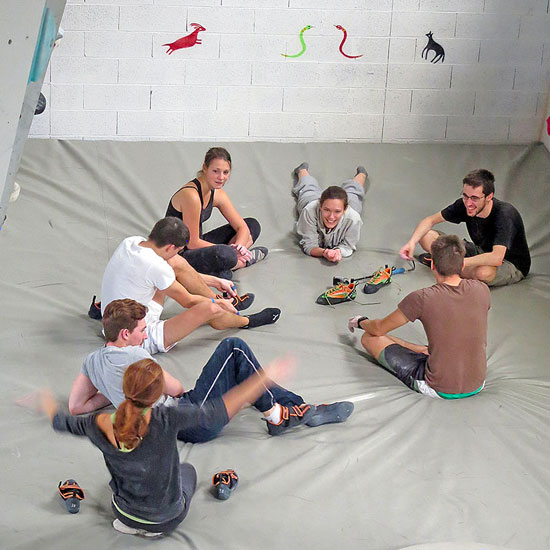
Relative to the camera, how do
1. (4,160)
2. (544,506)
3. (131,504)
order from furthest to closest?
(544,506) → (131,504) → (4,160)

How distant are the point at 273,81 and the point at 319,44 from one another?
401 millimetres

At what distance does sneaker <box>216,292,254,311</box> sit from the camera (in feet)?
13.9

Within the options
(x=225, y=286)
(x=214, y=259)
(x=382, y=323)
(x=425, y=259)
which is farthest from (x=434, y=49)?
(x=382, y=323)

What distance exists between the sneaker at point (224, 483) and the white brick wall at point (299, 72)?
3.44 m

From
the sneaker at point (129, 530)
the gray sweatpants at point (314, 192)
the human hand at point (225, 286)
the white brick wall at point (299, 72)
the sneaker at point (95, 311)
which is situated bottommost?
the sneaker at point (129, 530)

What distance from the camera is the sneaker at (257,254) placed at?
4.73m

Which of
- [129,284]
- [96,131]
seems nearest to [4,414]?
[129,284]

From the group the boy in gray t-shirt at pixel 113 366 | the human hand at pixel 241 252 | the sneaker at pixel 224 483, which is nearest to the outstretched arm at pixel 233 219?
the human hand at pixel 241 252

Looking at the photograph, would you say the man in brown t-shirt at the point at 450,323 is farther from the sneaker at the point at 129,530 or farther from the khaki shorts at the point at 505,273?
the sneaker at the point at 129,530

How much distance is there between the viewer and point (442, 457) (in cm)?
321

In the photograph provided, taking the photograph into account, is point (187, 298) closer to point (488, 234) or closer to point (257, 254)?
point (257, 254)

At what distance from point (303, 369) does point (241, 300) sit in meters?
0.66

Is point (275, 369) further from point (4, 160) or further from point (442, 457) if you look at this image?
point (4, 160)

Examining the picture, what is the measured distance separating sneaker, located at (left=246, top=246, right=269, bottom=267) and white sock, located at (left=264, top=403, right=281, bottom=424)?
5.12ft
